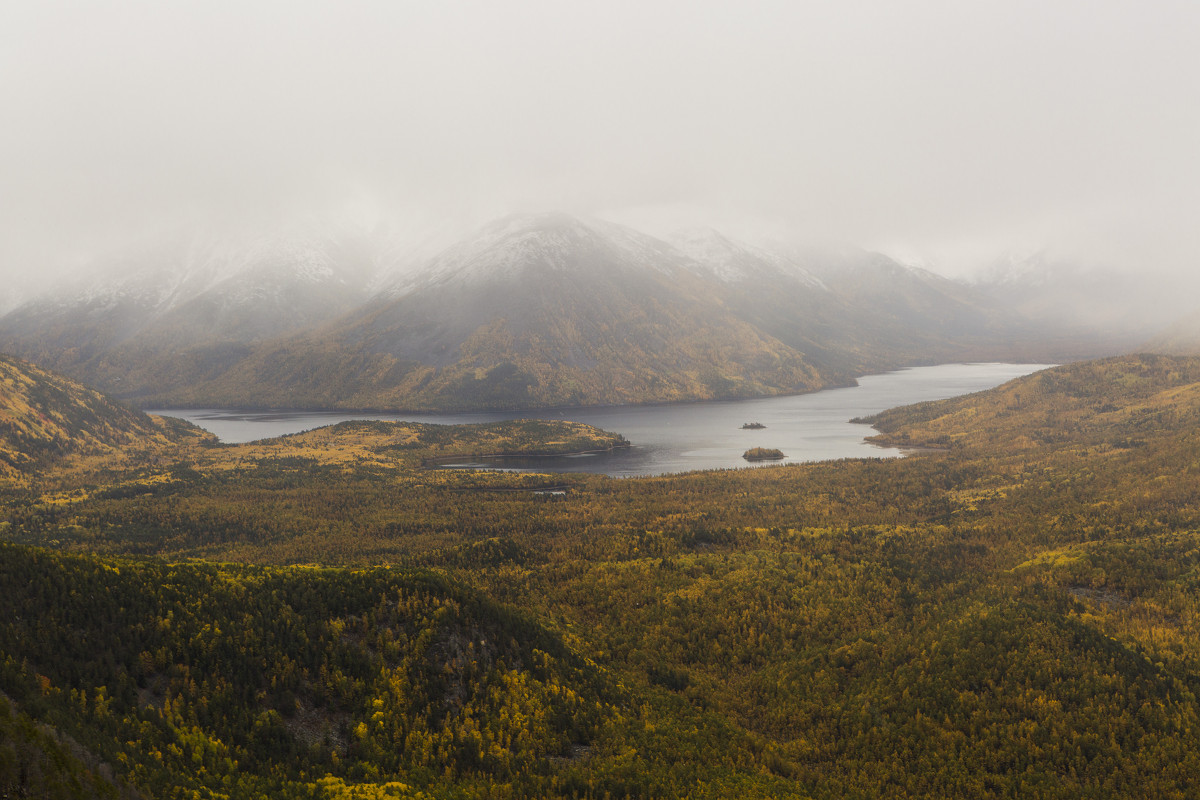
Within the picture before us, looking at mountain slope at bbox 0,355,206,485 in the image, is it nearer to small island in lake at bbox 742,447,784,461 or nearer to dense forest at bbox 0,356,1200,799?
dense forest at bbox 0,356,1200,799

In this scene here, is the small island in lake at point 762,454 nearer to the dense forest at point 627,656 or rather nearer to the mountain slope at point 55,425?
the dense forest at point 627,656

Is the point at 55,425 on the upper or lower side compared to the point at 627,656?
upper

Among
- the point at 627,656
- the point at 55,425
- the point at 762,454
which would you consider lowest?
the point at 627,656

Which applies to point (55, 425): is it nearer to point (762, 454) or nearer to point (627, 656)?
point (627, 656)

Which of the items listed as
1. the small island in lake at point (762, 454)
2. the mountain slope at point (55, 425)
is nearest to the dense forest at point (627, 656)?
the mountain slope at point (55, 425)

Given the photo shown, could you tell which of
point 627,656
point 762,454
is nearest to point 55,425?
point 627,656

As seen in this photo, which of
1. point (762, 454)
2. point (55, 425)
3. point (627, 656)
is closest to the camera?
point (627, 656)

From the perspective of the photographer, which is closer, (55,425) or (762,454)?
(55,425)

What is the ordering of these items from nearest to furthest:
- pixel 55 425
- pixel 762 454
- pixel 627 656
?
pixel 627 656 < pixel 55 425 < pixel 762 454

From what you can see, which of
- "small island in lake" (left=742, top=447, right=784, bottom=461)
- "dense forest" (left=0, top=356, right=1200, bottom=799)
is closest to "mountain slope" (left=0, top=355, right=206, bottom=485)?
"dense forest" (left=0, top=356, right=1200, bottom=799)
